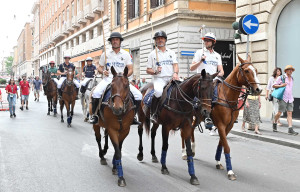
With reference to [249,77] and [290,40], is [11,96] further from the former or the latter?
[249,77]

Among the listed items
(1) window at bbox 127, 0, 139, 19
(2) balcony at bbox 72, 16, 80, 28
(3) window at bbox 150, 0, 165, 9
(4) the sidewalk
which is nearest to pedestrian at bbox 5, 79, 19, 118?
(4) the sidewalk

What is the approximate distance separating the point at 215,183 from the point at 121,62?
276 cm

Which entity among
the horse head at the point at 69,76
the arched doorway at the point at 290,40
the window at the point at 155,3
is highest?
the window at the point at 155,3

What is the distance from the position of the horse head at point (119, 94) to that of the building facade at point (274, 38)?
418 inches

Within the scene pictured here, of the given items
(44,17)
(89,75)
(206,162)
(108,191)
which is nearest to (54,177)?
(108,191)

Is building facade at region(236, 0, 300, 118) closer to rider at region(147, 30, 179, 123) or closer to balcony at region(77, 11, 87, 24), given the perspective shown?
rider at region(147, 30, 179, 123)

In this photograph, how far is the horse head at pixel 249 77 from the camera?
6148mm

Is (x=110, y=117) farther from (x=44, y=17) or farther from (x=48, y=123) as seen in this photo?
(x=44, y=17)


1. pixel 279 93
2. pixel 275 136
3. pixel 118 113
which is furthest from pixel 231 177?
pixel 279 93

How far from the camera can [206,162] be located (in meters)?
7.28

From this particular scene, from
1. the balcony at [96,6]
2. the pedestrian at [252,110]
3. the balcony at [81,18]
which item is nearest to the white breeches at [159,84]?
the pedestrian at [252,110]

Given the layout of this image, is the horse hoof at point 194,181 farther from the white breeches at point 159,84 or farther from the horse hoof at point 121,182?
the white breeches at point 159,84

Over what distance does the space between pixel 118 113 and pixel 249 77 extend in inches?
97.2

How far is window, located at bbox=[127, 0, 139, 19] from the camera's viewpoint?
92.5 ft
